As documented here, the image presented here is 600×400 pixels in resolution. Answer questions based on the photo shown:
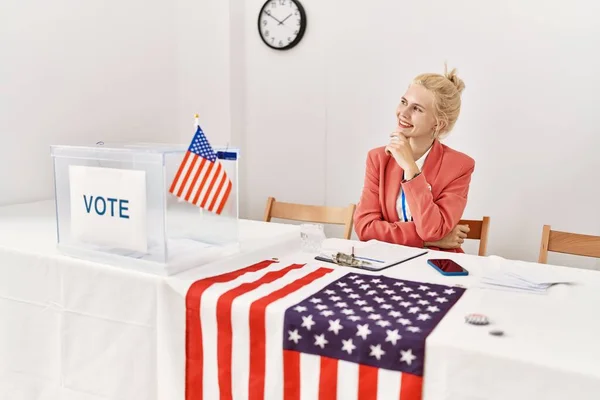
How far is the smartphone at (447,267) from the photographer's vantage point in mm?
1585

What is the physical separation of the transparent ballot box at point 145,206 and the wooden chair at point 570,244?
125 centimetres

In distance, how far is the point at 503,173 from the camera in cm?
318

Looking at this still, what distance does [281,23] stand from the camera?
3.68 m

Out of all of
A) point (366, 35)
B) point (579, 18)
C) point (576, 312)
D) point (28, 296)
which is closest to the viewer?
point (576, 312)

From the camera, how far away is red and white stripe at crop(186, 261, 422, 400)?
1.18 metres

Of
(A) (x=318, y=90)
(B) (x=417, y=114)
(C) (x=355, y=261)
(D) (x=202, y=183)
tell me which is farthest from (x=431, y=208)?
(A) (x=318, y=90)

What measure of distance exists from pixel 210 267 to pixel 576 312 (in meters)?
0.88

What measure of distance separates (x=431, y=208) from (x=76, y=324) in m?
1.31

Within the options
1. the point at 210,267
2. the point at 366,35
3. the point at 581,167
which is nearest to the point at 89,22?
the point at 366,35

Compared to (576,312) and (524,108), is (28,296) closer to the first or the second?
(576,312)

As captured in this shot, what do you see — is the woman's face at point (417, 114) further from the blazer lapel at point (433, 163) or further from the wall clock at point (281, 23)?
the wall clock at point (281, 23)

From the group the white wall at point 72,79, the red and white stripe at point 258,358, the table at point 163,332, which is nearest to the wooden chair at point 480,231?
the table at point 163,332

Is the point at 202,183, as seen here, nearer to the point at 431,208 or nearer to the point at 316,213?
the point at 431,208

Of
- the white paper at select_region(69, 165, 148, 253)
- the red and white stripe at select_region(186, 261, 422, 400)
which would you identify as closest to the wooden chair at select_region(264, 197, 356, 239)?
the red and white stripe at select_region(186, 261, 422, 400)
